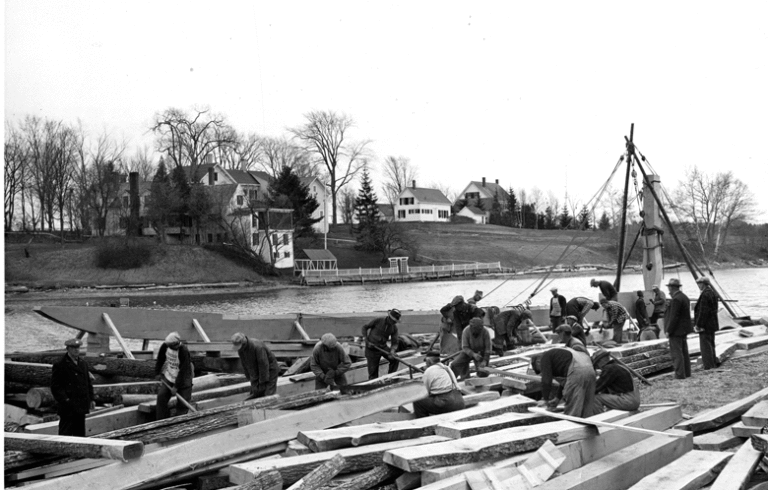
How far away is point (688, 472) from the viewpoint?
640cm

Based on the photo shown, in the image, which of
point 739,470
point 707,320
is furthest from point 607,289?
point 739,470

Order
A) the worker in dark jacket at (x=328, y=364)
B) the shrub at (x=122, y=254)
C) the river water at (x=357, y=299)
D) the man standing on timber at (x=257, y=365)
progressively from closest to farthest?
1. the man standing on timber at (x=257, y=365)
2. the worker in dark jacket at (x=328, y=364)
3. the river water at (x=357, y=299)
4. the shrub at (x=122, y=254)

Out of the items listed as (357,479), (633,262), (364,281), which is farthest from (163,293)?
(357,479)

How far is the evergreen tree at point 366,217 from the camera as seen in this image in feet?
242

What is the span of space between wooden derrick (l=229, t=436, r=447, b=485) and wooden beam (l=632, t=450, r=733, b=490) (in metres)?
1.79

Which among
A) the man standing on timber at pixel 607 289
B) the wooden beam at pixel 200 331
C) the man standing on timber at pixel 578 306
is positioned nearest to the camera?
the wooden beam at pixel 200 331

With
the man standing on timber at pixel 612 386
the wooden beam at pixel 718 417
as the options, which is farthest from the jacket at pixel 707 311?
the man standing on timber at pixel 612 386

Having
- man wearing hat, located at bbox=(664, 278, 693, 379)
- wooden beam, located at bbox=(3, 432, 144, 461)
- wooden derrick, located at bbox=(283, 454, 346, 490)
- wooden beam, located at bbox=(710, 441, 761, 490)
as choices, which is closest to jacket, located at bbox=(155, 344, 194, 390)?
wooden beam, located at bbox=(3, 432, 144, 461)

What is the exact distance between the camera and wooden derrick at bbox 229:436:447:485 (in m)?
6.13

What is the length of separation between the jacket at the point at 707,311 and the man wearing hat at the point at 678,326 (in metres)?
0.40

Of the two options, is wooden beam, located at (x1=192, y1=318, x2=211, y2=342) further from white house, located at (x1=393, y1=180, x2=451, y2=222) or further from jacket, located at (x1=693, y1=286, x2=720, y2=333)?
white house, located at (x1=393, y1=180, x2=451, y2=222)

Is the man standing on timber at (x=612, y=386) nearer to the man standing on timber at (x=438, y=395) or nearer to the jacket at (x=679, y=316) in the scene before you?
the man standing on timber at (x=438, y=395)

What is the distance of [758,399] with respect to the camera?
29.2 ft

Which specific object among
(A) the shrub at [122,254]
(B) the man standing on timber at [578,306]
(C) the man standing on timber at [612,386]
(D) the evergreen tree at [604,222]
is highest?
(D) the evergreen tree at [604,222]
